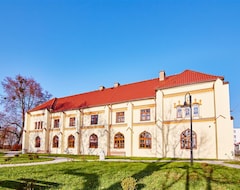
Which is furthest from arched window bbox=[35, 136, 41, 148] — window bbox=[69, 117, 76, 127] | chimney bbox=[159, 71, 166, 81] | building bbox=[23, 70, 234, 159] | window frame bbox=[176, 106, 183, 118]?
window frame bbox=[176, 106, 183, 118]

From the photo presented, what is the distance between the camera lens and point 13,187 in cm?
853

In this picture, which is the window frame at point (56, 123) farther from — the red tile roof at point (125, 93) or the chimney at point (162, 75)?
the chimney at point (162, 75)

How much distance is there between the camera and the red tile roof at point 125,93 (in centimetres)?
2525

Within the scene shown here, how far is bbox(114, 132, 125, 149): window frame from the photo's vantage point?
93.5 feet

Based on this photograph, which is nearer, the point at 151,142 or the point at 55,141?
the point at 151,142

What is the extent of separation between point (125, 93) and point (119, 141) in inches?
276

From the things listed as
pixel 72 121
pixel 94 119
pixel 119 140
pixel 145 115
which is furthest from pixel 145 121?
pixel 72 121

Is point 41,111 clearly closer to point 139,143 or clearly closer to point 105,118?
point 105,118

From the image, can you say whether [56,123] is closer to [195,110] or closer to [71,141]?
[71,141]

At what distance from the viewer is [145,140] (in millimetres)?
26562

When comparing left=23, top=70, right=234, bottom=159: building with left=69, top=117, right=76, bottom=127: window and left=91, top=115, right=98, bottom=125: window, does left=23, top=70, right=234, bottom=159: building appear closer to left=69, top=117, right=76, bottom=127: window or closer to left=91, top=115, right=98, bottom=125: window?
left=69, top=117, right=76, bottom=127: window

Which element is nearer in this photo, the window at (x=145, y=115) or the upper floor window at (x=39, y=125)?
the window at (x=145, y=115)

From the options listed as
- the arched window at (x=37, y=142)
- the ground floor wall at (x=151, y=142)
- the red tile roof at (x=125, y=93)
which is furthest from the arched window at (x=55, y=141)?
the red tile roof at (x=125, y=93)

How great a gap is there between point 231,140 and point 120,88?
18.0 m
